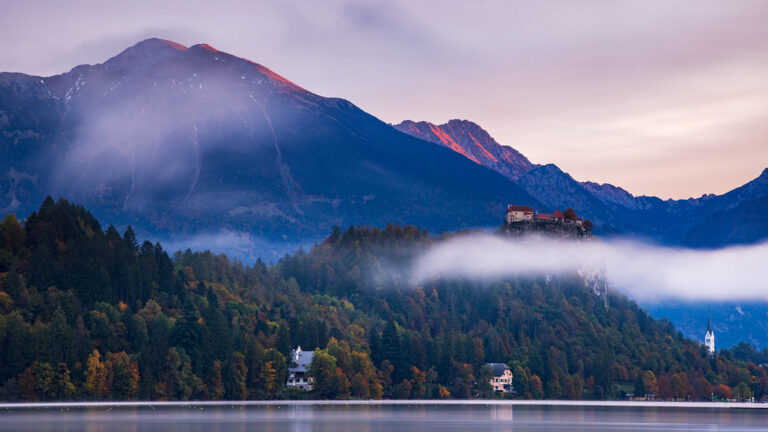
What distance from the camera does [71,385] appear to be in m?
160

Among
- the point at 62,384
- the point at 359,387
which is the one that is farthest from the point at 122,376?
the point at 359,387

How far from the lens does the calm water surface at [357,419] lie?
120188 mm

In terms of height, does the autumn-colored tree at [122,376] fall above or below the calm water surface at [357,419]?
above

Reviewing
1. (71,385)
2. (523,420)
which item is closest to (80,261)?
(71,385)

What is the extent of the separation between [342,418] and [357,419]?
2570 mm

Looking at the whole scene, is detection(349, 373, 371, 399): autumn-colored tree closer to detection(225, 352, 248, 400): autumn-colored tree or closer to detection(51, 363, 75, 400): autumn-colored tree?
detection(225, 352, 248, 400): autumn-colored tree

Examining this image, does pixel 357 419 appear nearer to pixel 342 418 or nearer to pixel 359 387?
pixel 342 418

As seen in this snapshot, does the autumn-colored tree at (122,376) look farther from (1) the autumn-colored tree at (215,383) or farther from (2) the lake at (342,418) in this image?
(1) the autumn-colored tree at (215,383)

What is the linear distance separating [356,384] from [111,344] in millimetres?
48225

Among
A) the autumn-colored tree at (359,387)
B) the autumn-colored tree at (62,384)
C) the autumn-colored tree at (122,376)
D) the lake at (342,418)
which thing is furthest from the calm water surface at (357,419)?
the autumn-colored tree at (359,387)

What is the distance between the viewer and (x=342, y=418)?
142125mm

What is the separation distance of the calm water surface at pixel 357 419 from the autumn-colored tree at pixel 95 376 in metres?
7.67

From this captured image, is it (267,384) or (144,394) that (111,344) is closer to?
(144,394)

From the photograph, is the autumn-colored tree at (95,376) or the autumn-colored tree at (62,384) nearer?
the autumn-colored tree at (62,384)
